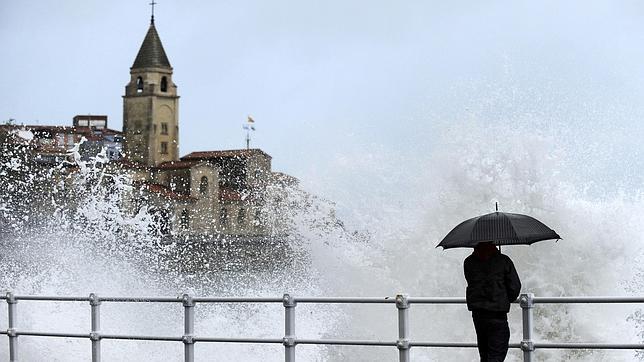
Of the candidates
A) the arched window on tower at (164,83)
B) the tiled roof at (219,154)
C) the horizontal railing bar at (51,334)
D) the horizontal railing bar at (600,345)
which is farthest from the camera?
the arched window on tower at (164,83)

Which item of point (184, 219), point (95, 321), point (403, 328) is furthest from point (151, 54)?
point (403, 328)

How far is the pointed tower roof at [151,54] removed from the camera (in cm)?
13625

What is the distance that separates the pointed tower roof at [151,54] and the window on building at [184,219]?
28.7 m

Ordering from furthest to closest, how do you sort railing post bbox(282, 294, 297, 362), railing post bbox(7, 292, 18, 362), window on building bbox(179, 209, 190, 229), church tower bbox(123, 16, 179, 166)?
church tower bbox(123, 16, 179, 166) < window on building bbox(179, 209, 190, 229) < railing post bbox(7, 292, 18, 362) < railing post bbox(282, 294, 297, 362)

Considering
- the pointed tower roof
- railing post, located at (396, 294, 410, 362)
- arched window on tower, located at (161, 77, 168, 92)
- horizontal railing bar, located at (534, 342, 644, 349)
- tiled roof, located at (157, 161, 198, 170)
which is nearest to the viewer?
horizontal railing bar, located at (534, 342, 644, 349)

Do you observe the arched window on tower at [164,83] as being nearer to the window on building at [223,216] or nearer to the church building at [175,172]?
the church building at [175,172]

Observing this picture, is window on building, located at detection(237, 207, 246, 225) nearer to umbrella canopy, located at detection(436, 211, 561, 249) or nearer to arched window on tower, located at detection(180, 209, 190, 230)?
arched window on tower, located at detection(180, 209, 190, 230)

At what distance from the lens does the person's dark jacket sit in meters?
10.1

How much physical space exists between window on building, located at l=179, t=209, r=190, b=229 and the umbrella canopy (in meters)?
100

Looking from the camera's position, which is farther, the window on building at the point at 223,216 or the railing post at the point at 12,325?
the window on building at the point at 223,216

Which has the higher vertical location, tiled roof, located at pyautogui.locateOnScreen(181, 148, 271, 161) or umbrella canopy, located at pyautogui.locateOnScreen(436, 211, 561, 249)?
tiled roof, located at pyautogui.locateOnScreen(181, 148, 271, 161)

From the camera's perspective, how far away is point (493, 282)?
10.1 metres

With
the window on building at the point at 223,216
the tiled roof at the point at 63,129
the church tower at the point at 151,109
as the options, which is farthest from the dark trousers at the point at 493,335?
the church tower at the point at 151,109

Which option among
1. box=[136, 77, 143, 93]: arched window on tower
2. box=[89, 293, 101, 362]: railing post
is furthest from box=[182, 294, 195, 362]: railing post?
box=[136, 77, 143, 93]: arched window on tower
